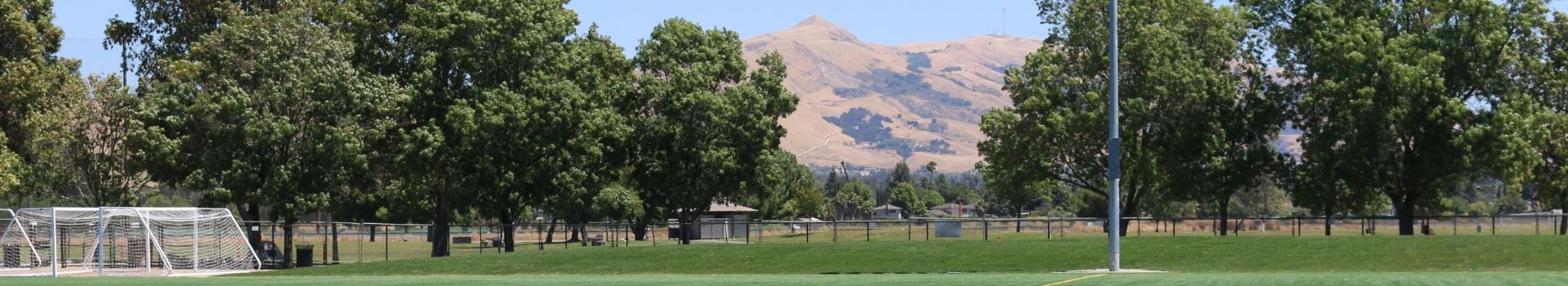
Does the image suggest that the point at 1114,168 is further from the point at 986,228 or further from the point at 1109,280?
the point at 986,228

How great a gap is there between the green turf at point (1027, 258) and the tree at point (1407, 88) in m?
12.1

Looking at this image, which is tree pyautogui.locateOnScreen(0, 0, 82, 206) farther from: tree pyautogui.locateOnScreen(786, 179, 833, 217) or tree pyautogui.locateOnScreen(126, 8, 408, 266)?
tree pyautogui.locateOnScreen(786, 179, 833, 217)

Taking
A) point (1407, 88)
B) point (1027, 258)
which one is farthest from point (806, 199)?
point (1027, 258)

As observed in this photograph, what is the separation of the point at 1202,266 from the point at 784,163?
238 ft

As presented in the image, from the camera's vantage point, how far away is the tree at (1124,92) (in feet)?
194

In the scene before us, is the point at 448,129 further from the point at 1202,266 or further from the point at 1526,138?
the point at 1526,138

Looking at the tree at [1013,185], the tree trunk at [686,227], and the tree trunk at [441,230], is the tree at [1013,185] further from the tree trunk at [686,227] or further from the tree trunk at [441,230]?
the tree trunk at [441,230]

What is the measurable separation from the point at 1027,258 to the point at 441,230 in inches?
942

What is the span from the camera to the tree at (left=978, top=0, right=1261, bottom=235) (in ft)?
194

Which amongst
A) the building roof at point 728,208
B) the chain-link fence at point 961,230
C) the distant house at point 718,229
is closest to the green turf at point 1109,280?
the chain-link fence at point 961,230

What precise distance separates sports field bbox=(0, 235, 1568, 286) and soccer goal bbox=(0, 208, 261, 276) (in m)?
3.16

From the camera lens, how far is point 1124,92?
60.5m

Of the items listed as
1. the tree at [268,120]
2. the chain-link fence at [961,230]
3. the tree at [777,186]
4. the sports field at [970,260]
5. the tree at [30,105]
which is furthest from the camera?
the tree at [777,186]

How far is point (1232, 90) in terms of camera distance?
196 feet
